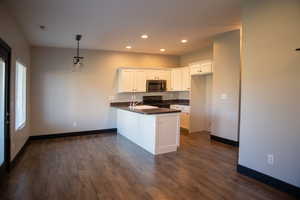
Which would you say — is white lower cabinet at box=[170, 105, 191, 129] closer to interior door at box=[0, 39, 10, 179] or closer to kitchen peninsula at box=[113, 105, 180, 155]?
kitchen peninsula at box=[113, 105, 180, 155]

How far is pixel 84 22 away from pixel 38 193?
9.75ft

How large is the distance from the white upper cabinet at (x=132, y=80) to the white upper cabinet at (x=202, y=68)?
63.1 inches

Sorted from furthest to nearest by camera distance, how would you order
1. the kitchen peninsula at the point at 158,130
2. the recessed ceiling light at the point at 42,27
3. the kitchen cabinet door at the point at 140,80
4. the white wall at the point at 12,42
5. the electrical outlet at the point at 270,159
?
the kitchen cabinet door at the point at 140,80
the kitchen peninsula at the point at 158,130
the recessed ceiling light at the point at 42,27
the white wall at the point at 12,42
the electrical outlet at the point at 270,159

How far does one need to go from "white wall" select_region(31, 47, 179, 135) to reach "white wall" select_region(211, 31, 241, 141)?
2.94m

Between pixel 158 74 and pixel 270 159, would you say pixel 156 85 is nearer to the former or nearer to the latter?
pixel 158 74

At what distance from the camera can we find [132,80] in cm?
642

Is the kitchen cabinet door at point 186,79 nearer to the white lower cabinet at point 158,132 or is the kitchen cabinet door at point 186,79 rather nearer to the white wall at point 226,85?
the white wall at point 226,85

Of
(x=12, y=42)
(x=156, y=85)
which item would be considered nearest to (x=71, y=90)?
(x=12, y=42)

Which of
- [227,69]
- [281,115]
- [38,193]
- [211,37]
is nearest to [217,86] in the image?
[227,69]

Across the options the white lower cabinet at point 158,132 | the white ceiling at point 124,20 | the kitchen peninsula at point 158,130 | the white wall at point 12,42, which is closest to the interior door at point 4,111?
the white wall at point 12,42

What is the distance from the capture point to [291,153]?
2.61 m

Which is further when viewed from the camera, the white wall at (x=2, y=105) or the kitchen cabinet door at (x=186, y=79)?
the kitchen cabinet door at (x=186, y=79)

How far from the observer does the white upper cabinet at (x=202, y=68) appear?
5.67 meters

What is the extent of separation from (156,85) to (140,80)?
24.4 inches
